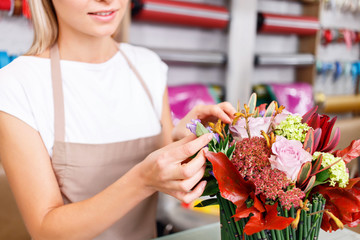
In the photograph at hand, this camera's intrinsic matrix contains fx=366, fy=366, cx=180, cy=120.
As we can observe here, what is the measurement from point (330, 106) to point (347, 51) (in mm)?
858

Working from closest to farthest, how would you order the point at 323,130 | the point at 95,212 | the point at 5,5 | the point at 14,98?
the point at 323,130, the point at 95,212, the point at 14,98, the point at 5,5

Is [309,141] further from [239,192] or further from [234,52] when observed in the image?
[234,52]

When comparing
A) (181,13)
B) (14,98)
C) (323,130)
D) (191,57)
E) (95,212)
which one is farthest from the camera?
(191,57)

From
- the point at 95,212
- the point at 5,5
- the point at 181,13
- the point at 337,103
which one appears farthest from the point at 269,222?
the point at 337,103

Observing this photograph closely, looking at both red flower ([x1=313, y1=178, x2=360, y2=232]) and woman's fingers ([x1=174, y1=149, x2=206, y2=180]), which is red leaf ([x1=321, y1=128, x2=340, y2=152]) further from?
woman's fingers ([x1=174, y1=149, x2=206, y2=180])

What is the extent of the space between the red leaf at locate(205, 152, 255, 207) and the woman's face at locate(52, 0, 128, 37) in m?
0.55

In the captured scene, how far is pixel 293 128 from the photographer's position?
68 cm

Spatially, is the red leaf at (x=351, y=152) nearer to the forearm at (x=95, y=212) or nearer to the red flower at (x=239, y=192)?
the red flower at (x=239, y=192)

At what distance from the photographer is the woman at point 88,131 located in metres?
0.78

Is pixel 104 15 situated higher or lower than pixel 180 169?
higher

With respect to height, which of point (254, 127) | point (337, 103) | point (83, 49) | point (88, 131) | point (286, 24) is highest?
point (286, 24)

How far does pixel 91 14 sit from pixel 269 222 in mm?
714

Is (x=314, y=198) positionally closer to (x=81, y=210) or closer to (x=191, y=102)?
(x=81, y=210)

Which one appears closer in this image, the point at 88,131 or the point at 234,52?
the point at 88,131
